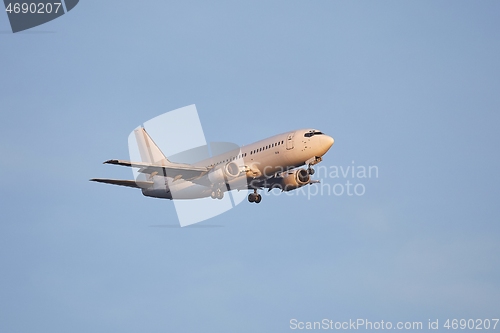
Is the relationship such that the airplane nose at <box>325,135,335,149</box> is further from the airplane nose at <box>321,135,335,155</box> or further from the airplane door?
the airplane door

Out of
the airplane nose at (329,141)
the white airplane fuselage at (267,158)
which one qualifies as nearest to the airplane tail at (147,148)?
the white airplane fuselage at (267,158)

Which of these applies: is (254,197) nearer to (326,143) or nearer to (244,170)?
(244,170)

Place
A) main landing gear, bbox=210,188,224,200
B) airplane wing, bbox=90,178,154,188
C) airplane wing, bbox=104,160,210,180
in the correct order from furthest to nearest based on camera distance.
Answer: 1. airplane wing, bbox=90,178,154,188
2. main landing gear, bbox=210,188,224,200
3. airplane wing, bbox=104,160,210,180

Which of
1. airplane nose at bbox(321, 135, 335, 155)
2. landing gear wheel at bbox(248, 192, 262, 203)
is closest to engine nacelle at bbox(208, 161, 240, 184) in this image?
landing gear wheel at bbox(248, 192, 262, 203)

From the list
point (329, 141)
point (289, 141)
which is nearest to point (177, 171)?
point (289, 141)

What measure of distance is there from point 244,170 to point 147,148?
2073 cm

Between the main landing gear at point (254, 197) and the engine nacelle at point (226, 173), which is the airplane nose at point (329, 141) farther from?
the main landing gear at point (254, 197)

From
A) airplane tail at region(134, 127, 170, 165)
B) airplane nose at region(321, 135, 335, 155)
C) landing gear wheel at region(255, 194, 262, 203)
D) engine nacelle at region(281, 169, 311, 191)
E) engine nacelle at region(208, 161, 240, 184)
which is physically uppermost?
airplane tail at region(134, 127, 170, 165)

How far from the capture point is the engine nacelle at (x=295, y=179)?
81.8 meters

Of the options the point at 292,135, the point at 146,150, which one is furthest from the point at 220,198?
the point at 146,150

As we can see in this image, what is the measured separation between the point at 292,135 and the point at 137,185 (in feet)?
64.5

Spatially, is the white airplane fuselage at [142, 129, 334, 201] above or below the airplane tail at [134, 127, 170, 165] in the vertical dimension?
below

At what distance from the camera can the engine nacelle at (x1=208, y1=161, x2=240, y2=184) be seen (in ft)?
253

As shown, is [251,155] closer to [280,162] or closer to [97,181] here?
[280,162]
